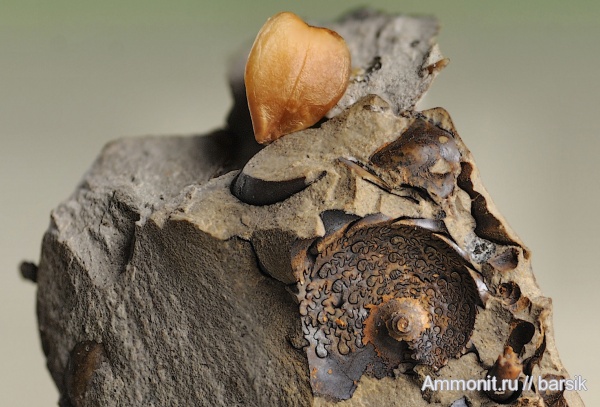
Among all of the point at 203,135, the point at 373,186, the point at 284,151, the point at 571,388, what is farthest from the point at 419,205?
the point at 203,135

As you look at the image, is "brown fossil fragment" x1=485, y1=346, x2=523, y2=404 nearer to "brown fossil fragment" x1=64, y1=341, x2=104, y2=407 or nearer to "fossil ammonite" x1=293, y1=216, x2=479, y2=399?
"fossil ammonite" x1=293, y1=216, x2=479, y2=399

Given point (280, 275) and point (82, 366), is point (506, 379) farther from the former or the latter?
point (82, 366)

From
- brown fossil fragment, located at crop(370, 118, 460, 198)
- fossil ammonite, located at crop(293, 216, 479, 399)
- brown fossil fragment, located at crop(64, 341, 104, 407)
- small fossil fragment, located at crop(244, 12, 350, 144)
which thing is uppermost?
small fossil fragment, located at crop(244, 12, 350, 144)

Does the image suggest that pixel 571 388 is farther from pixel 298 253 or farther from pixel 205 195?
pixel 205 195

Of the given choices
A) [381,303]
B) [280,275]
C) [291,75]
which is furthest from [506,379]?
[291,75]

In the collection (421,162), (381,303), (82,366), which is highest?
(421,162)

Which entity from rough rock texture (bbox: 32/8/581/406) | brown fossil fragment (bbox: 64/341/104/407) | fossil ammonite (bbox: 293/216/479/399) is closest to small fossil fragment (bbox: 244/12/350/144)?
rough rock texture (bbox: 32/8/581/406)

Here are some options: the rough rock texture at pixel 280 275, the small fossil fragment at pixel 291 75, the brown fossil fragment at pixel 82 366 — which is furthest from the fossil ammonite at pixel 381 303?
the brown fossil fragment at pixel 82 366
